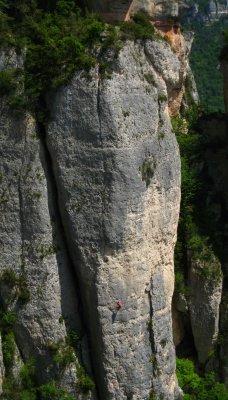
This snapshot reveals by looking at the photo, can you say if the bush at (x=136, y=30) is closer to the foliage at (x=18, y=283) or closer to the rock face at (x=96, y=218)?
the rock face at (x=96, y=218)

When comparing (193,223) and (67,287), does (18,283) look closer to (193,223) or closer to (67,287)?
(67,287)

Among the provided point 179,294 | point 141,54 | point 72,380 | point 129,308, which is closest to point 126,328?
point 129,308

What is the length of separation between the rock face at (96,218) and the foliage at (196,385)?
7.50 ft

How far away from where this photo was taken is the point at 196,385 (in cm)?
2048

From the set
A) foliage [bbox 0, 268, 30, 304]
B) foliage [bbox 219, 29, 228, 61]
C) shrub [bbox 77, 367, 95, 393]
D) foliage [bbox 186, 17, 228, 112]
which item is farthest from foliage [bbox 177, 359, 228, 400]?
foliage [bbox 186, 17, 228, 112]

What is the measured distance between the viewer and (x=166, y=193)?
1852 centimetres

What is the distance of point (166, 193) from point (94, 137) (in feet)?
10.3

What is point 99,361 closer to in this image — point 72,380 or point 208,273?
point 72,380

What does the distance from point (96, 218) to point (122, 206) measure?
0.82 metres

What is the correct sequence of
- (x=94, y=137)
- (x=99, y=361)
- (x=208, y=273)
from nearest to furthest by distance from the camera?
(x=94, y=137)
(x=99, y=361)
(x=208, y=273)

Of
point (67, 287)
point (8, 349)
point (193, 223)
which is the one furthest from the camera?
point (193, 223)

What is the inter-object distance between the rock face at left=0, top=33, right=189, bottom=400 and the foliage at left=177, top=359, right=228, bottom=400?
90.0 inches

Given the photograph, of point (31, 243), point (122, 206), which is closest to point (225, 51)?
point (122, 206)

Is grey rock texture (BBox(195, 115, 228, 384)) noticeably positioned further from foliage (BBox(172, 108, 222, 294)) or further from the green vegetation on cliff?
the green vegetation on cliff
